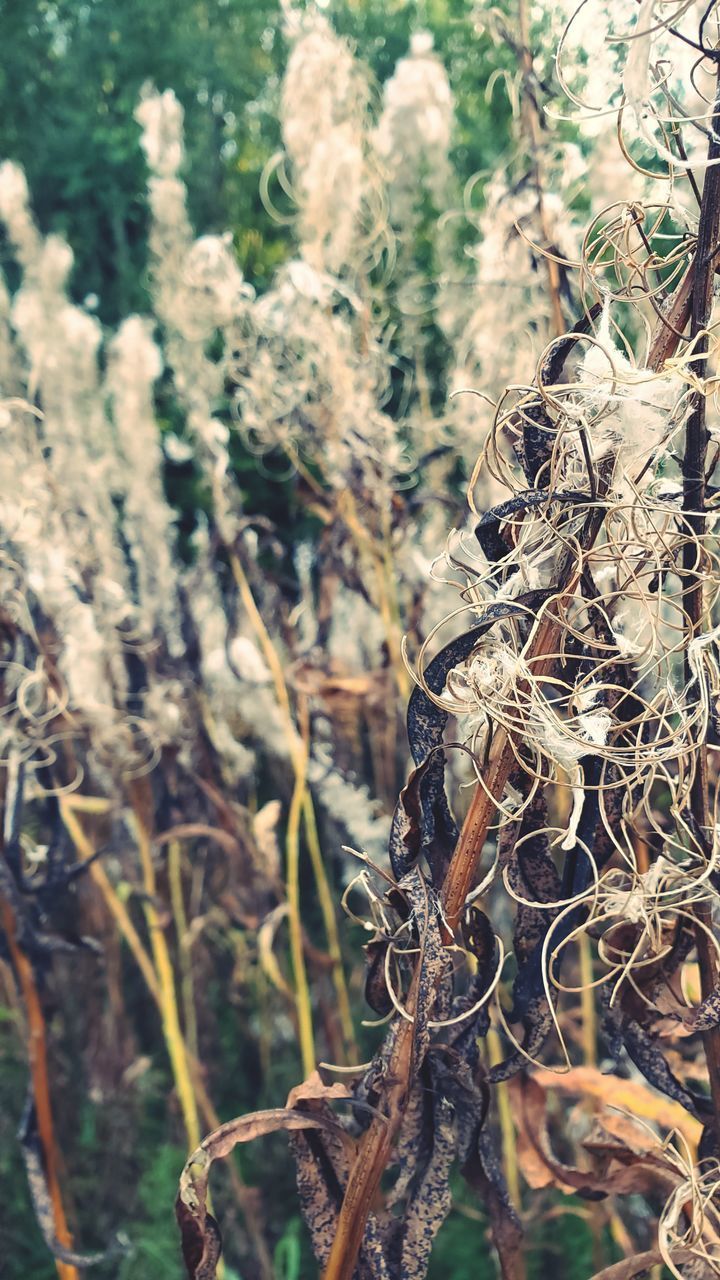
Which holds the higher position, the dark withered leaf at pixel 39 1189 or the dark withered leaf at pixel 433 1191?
the dark withered leaf at pixel 433 1191

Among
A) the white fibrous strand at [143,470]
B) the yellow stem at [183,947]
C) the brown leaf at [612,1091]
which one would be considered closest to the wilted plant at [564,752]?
the brown leaf at [612,1091]

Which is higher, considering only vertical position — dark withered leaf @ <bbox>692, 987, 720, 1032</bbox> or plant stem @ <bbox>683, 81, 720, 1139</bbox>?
plant stem @ <bbox>683, 81, 720, 1139</bbox>

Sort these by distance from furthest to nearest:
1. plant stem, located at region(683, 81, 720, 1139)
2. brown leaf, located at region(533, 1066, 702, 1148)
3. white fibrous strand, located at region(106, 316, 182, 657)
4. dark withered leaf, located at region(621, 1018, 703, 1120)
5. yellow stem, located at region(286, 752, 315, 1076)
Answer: white fibrous strand, located at region(106, 316, 182, 657)
yellow stem, located at region(286, 752, 315, 1076)
brown leaf, located at region(533, 1066, 702, 1148)
dark withered leaf, located at region(621, 1018, 703, 1120)
plant stem, located at region(683, 81, 720, 1139)

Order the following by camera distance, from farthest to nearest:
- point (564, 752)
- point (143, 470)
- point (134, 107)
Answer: point (134, 107)
point (143, 470)
point (564, 752)

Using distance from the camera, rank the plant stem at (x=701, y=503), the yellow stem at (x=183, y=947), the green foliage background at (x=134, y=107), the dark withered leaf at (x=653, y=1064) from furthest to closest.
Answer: the green foliage background at (x=134, y=107) < the yellow stem at (x=183, y=947) < the dark withered leaf at (x=653, y=1064) < the plant stem at (x=701, y=503)

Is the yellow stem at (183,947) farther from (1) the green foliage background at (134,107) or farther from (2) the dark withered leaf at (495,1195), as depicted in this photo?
(1) the green foliage background at (134,107)

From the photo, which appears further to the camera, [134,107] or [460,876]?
[134,107]

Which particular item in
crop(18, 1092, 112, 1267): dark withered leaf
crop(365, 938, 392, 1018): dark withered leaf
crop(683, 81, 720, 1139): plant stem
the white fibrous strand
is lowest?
crop(18, 1092, 112, 1267): dark withered leaf

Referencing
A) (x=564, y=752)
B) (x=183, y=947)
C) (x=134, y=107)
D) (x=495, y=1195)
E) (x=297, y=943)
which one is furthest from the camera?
(x=134, y=107)

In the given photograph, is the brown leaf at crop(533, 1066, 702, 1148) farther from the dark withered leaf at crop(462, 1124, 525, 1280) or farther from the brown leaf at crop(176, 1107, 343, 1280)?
the brown leaf at crop(176, 1107, 343, 1280)

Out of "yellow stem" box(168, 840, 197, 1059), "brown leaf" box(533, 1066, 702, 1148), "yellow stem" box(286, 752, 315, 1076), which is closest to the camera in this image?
"brown leaf" box(533, 1066, 702, 1148)

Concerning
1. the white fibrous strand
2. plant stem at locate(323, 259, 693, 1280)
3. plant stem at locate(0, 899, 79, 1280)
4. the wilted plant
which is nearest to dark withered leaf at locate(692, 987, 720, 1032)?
the wilted plant

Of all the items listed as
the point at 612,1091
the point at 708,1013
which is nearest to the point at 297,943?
the point at 612,1091

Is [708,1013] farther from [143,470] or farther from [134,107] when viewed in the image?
[134,107]
